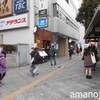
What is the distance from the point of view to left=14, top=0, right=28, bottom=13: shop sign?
2044 cm

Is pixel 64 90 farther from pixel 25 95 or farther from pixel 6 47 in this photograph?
pixel 6 47

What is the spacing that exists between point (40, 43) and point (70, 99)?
1540cm

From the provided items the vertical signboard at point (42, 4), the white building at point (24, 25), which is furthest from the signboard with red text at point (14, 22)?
the vertical signboard at point (42, 4)

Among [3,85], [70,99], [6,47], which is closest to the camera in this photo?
[70,99]

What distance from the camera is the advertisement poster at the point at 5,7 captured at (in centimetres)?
2150

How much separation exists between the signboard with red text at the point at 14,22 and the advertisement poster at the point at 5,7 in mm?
553

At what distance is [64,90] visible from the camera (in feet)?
27.5

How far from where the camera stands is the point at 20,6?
20.8 meters

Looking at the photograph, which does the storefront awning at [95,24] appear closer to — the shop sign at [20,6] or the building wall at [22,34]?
the building wall at [22,34]

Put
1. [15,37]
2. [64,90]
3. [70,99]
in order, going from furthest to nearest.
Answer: [15,37], [64,90], [70,99]

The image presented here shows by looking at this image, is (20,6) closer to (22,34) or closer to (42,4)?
(22,34)

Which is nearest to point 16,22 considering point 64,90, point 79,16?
point 79,16

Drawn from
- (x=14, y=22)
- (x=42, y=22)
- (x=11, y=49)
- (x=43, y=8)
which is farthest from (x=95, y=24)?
(x=43, y=8)

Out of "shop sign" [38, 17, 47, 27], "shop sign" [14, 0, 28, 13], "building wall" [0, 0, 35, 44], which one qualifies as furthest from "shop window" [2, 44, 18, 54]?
"shop sign" [38, 17, 47, 27]
